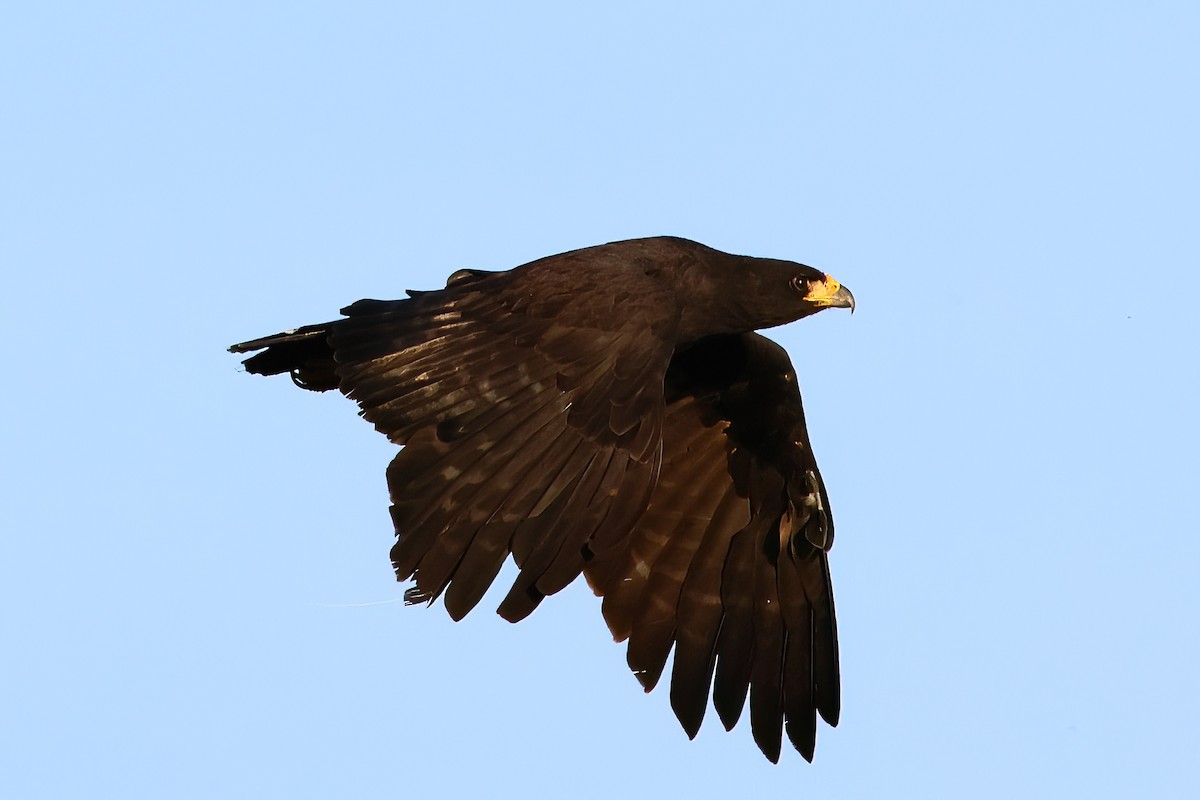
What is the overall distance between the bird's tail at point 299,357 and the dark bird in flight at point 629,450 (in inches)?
0.6

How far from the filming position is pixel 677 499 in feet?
36.9

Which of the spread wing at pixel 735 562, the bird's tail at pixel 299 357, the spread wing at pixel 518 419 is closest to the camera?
the spread wing at pixel 518 419

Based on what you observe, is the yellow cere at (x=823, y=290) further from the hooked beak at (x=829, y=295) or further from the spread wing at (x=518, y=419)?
the spread wing at (x=518, y=419)

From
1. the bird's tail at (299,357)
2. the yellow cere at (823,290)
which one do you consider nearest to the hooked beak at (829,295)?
the yellow cere at (823,290)

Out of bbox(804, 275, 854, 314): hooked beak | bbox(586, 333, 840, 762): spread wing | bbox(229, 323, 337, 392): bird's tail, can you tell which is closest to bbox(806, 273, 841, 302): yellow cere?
bbox(804, 275, 854, 314): hooked beak

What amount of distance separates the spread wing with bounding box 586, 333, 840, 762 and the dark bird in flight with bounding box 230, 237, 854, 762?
1 centimetres

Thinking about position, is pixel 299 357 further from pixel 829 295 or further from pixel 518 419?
pixel 829 295

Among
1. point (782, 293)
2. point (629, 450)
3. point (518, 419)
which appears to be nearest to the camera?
point (629, 450)

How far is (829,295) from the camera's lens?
1027 centimetres

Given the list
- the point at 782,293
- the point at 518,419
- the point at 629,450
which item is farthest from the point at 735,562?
the point at 518,419

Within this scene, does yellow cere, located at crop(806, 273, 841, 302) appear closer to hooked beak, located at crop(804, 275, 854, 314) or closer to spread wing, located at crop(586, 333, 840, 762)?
hooked beak, located at crop(804, 275, 854, 314)

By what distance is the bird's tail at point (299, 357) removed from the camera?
1003cm

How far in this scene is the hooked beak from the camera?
10242mm

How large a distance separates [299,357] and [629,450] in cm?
247
